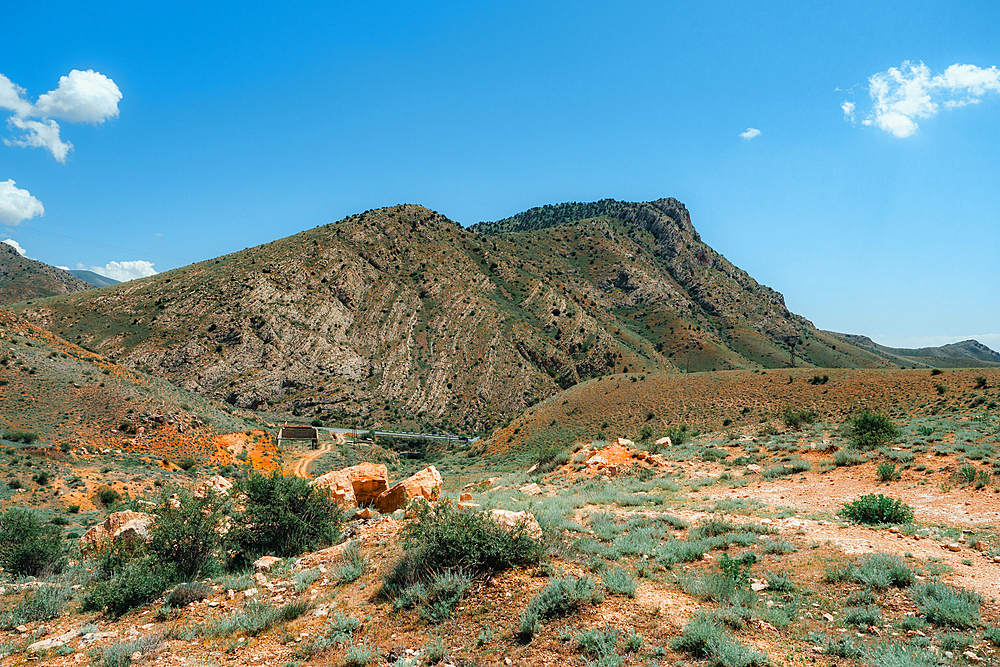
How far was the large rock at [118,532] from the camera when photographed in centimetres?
973

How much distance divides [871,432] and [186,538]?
2200cm

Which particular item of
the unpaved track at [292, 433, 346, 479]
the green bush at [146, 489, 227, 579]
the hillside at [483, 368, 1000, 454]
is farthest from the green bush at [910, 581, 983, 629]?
the unpaved track at [292, 433, 346, 479]

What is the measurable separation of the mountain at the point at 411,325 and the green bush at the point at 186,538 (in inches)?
2175

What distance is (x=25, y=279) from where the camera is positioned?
85250mm

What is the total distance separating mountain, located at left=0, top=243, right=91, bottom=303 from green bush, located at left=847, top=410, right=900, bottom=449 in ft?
383

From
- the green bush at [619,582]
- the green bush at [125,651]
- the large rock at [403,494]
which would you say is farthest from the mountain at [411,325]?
the green bush at [619,582]

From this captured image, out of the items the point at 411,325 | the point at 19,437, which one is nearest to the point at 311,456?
the point at 19,437

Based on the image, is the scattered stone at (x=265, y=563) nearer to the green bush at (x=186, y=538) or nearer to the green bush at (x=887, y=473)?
the green bush at (x=186, y=538)

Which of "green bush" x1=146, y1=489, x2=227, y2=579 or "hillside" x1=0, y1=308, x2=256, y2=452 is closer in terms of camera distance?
"green bush" x1=146, y1=489, x2=227, y2=579

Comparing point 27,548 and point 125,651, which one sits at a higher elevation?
point 125,651

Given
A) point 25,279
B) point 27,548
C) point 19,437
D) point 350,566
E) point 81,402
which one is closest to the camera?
point 350,566

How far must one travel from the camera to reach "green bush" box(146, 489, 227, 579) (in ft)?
28.7

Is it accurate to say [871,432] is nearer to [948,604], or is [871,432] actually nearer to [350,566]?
[948,604]

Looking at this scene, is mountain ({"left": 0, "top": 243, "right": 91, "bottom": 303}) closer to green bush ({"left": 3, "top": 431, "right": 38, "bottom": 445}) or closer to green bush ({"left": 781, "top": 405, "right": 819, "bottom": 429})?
green bush ({"left": 3, "top": 431, "right": 38, "bottom": 445})
